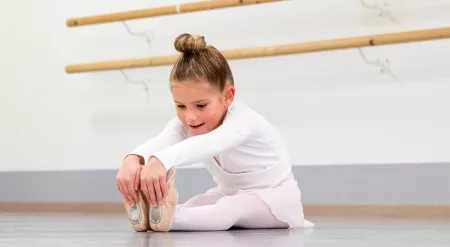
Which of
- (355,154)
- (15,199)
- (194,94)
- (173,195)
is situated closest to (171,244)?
(173,195)

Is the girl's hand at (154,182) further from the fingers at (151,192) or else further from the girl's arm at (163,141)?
the girl's arm at (163,141)

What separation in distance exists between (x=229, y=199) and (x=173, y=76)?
1.02ft

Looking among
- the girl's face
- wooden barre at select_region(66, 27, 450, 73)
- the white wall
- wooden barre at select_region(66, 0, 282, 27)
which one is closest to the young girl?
the girl's face

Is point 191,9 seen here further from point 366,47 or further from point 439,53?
point 439,53

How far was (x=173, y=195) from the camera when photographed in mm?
1666

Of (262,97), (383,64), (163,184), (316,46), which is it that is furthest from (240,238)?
(262,97)

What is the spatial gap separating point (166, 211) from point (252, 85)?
1560 mm

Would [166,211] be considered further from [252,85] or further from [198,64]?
[252,85]

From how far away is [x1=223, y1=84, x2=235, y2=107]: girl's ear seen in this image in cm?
187

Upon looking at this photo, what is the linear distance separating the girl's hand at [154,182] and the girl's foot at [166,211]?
0.02 metres

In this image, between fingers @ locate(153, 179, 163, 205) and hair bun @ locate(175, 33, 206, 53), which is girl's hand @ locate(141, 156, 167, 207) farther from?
hair bun @ locate(175, 33, 206, 53)

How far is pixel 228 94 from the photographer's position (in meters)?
1.87

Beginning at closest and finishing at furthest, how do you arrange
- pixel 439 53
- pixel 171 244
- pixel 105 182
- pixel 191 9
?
1. pixel 171 244
2. pixel 439 53
3. pixel 191 9
4. pixel 105 182

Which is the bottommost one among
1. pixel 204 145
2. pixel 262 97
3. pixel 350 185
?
pixel 204 145
